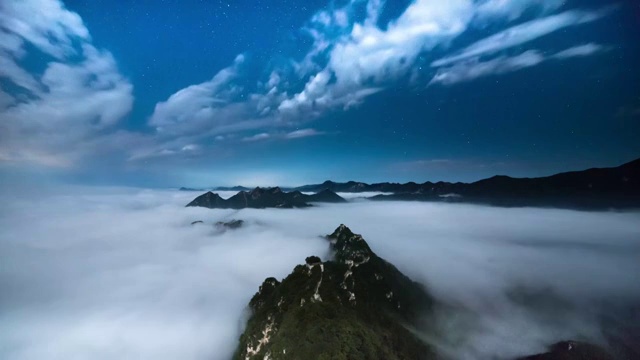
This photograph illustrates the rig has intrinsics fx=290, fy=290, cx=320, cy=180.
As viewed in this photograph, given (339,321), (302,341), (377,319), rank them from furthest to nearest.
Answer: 1. (377,319)
2. (339,321)
3. (302,341)

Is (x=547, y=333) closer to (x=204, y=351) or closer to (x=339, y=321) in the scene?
(x=339, y=321)

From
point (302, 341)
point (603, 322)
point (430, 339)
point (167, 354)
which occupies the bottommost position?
point (167, 354)

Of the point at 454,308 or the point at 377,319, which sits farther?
the point at 454,308

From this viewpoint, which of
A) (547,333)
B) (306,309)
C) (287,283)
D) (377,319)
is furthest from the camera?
(547,333)

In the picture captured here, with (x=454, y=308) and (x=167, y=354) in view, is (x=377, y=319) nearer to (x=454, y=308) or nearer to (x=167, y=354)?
(x=454, y=308)

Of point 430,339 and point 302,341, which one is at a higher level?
point 302,341

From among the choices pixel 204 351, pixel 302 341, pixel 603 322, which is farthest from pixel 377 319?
pixel 603 322

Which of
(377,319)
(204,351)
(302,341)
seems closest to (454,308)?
(377,319)
